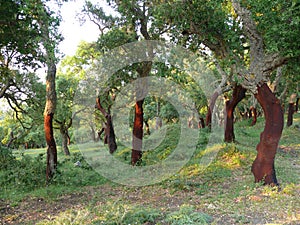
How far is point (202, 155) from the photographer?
12.8 meters

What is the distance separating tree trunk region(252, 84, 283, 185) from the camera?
7.85 m

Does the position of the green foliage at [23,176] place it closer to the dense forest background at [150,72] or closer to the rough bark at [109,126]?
the dense forest background at [150,72]

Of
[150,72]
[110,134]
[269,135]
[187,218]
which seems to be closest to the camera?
[187,218]

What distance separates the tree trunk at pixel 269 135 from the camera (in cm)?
785

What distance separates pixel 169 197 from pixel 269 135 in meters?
3.37

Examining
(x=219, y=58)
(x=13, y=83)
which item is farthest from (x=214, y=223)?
(x=13, y=83)

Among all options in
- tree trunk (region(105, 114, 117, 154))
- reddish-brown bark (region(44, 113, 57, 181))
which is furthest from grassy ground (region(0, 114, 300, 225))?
tree trunk (region(105, 114, 117, 154))

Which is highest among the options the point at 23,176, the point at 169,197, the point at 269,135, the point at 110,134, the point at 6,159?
the point at 269,135

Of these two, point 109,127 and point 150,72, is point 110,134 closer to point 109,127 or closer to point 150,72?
point 109,127

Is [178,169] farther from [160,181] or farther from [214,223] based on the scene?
[214,223]

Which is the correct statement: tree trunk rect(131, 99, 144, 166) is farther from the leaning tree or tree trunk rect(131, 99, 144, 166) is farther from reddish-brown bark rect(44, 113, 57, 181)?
the leaning tree

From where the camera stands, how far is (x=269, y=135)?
7926mm

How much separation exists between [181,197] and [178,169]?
3.44 m

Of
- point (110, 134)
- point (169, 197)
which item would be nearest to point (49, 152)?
point (169, 197)
